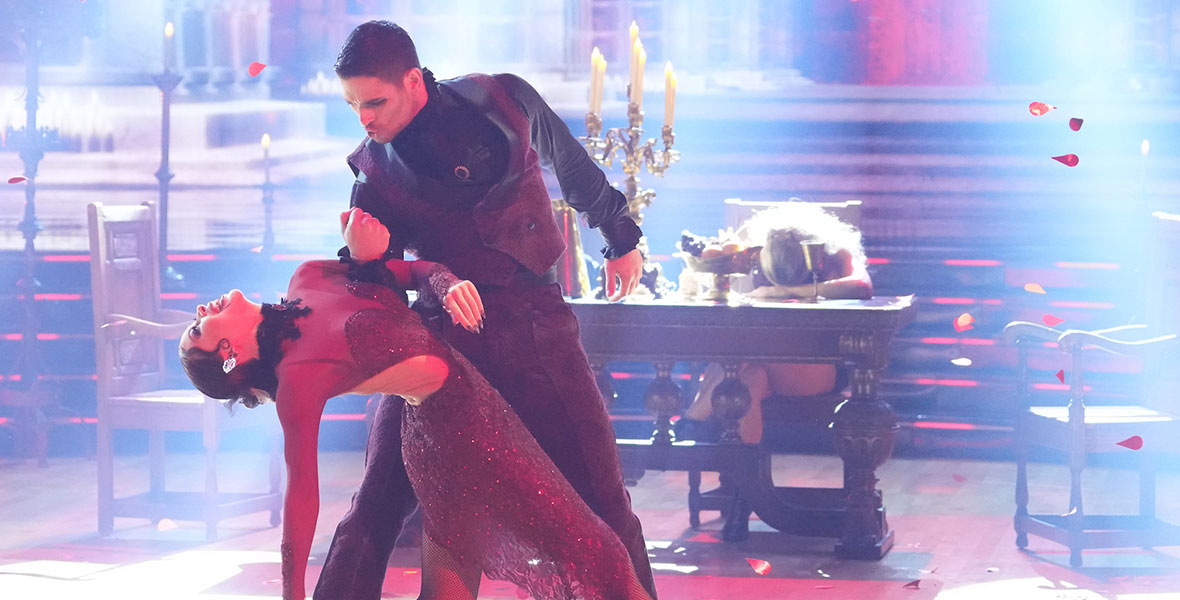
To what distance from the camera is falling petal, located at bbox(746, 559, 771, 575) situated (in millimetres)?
4047

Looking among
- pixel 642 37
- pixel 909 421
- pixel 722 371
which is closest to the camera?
pixel 722 371

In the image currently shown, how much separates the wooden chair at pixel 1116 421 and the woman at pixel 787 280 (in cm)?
52

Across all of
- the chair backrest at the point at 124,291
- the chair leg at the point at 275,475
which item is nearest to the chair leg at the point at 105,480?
the chair backrest at the point at 124,291

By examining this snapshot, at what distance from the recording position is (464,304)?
2127 mm

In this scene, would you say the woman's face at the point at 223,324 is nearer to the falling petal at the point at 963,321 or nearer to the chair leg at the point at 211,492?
the chair leg at the point at 211,492

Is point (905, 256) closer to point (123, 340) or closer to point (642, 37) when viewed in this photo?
point (642, 37)

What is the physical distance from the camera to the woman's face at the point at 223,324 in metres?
2.14

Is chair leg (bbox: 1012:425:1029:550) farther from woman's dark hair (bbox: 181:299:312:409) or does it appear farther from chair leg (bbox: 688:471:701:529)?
woman's dark hair (bbox: 181:299:312:409)

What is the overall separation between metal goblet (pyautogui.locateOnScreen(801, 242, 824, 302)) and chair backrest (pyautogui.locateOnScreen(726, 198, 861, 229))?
501 mm

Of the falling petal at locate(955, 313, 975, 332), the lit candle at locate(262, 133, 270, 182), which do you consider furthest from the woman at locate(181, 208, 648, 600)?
the falling petal at locate(955, 313, 975, 332)

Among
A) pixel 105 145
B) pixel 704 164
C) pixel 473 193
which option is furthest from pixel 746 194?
pixel 473 193

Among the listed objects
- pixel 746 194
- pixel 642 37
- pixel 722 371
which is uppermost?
pixel 642 37

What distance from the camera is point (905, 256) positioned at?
601 centimetres

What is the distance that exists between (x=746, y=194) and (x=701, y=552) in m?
2.26
